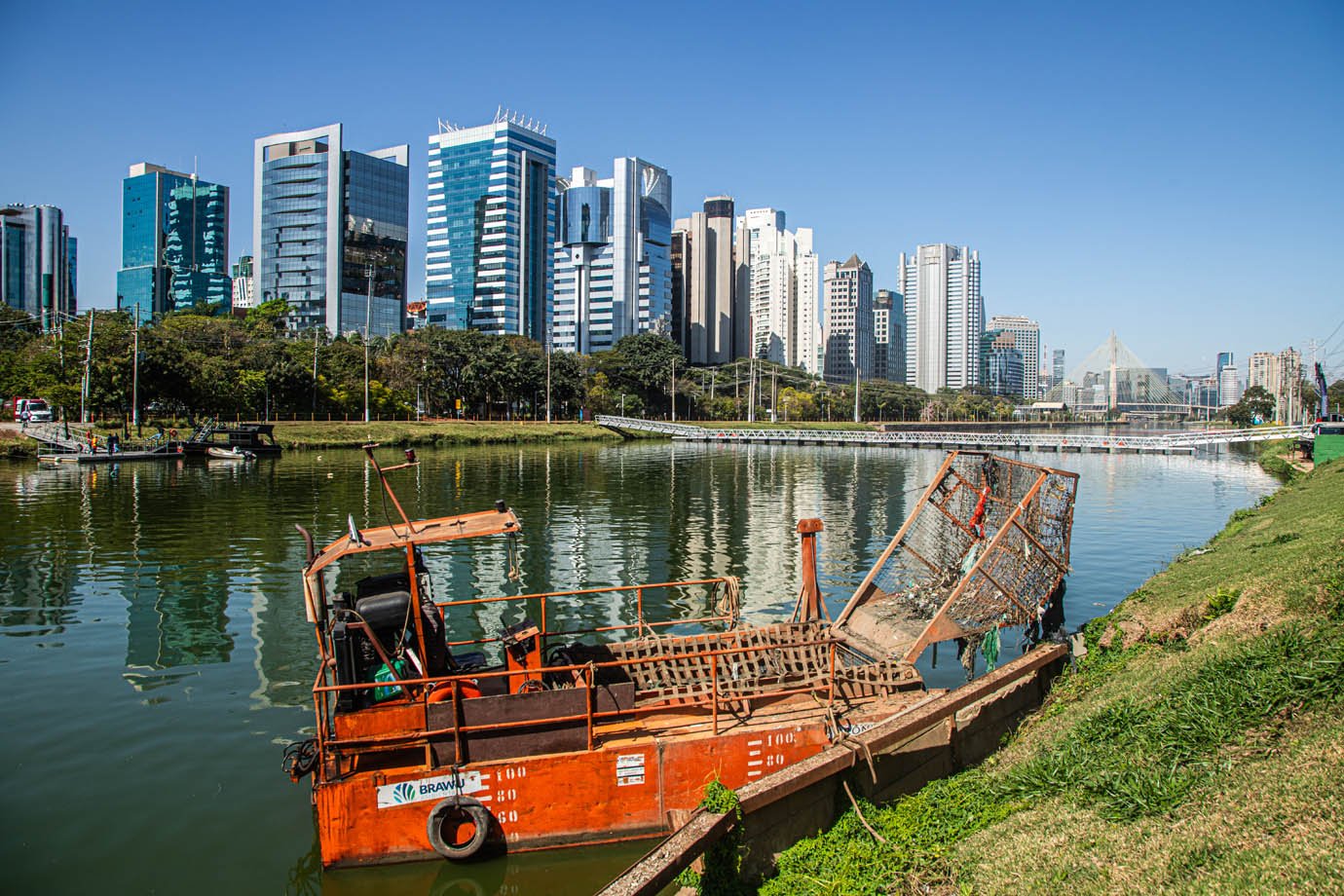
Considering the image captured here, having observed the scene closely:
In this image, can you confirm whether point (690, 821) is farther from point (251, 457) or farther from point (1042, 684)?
point (251, 457)

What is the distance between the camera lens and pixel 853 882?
6.90m

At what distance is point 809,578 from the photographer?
1307cm

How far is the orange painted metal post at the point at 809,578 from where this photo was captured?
1284 cm

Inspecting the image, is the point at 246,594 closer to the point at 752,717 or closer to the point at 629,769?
the point at 629,769

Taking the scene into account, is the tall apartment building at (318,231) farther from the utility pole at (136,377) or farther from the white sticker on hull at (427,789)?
the white sticker on hull at (427,789)

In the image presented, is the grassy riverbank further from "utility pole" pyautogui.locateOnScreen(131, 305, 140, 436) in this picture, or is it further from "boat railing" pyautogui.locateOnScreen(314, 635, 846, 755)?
"utility pole" pyautogui.locateOnScreen(131, 305, 140, 436)

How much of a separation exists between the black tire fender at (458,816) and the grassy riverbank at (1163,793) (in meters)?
3.08

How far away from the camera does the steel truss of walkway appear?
80750 millimetres

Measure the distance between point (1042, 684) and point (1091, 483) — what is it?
4542 centimetres

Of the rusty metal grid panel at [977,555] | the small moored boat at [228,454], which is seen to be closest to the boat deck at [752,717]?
the rusty metal grid panel at [977,555]

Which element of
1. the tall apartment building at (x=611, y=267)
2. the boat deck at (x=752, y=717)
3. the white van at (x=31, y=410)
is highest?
the tall apartment building at (x=611, y=267)

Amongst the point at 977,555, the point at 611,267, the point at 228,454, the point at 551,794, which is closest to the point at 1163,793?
the point at 551,794

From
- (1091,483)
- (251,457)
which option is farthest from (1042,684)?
(251,457)

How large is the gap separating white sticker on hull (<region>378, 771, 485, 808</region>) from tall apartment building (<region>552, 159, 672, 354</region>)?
16869cm
